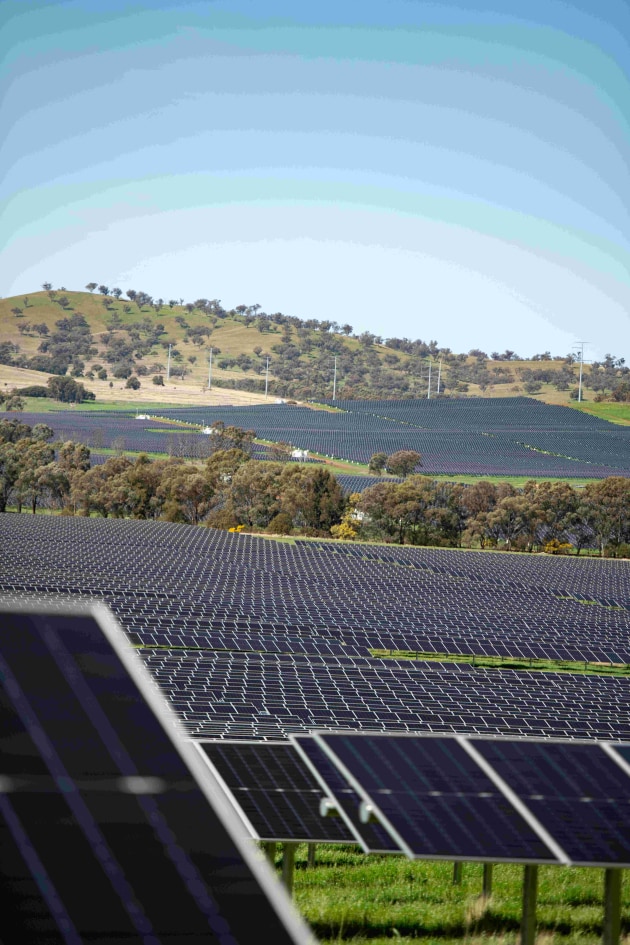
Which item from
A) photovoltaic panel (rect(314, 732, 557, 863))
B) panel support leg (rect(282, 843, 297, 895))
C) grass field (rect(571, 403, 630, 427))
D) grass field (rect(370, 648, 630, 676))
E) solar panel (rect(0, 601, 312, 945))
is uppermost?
grass field (rect(571, 403, 630, 427))

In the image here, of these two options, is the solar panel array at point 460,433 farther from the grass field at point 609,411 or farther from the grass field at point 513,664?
the grass field at point 513,664

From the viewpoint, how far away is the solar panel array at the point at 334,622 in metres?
18.7

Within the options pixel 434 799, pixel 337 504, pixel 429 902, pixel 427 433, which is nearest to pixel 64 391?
pixel 427 433

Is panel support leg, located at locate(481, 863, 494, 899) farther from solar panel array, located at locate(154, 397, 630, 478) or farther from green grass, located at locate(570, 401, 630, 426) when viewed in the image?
green grass, located at locate(570, 401, 630, 426)

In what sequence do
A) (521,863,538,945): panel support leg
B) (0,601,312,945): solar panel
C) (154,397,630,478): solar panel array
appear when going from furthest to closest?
(154,397,630,478): solar panel array < (521,863,538,945): panel support leg < (0,601,312,945): solar panel

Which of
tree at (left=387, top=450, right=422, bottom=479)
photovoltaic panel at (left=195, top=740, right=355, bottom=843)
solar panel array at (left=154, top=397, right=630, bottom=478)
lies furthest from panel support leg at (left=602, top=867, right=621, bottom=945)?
solar panel array at (left=154, top=397, right=630, bottom=478)

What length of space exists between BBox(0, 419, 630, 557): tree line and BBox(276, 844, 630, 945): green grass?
57184mm

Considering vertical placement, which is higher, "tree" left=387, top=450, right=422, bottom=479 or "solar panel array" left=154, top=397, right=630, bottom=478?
"solar panel array" left=154, top=397, right=630, bottom=478

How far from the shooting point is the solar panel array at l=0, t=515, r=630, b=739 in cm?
1867

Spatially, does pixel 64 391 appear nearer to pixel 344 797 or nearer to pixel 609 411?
pixel 609 411

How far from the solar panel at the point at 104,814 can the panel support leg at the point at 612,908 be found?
25.0ft

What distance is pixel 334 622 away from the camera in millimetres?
33906

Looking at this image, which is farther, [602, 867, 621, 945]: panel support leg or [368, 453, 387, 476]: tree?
[368, 453, 387, 476]: tree

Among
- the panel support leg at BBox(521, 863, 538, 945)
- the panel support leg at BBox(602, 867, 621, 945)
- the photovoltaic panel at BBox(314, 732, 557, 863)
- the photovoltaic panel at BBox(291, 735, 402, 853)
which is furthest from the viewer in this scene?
the panel support leg at BBox(521, 863, 538, 945)
